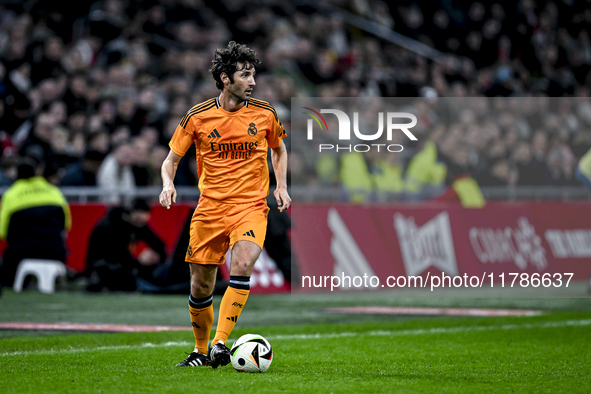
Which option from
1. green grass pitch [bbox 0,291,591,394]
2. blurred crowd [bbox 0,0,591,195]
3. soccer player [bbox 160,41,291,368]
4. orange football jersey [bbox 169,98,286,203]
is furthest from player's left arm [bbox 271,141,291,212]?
blurred crowd [bbox 0,0,591,195]

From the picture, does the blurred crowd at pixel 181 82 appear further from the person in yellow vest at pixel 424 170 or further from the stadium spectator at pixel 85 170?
the person in yellow vest at pixel 424 170

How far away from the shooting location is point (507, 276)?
14.8 metres

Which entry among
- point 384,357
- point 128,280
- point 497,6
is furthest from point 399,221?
point 497,6

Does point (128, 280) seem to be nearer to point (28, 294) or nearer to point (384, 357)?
point (28, 294)

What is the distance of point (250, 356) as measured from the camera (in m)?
6.20

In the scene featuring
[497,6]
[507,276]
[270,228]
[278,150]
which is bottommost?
[507,276]

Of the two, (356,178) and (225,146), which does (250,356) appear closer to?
(225,146)

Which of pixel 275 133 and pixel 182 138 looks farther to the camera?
pixel 275 133

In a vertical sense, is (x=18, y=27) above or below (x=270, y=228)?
above

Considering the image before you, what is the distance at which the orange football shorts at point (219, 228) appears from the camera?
258 inches

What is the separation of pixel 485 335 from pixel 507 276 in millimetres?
6092

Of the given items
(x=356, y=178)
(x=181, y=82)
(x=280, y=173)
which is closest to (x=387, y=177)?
(x=356, y=178)

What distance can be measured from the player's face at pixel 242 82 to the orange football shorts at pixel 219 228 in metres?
0.81

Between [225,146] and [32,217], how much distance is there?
695 cm
